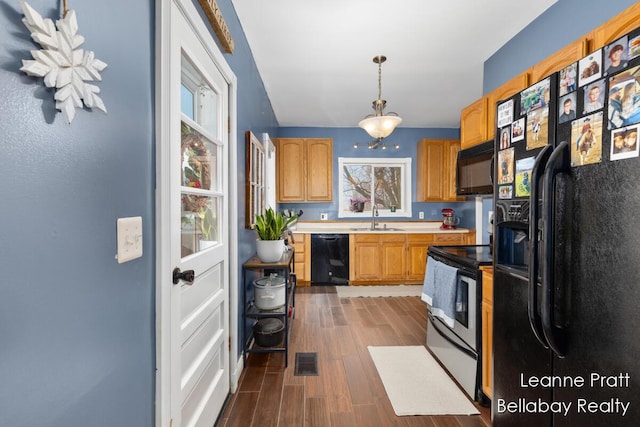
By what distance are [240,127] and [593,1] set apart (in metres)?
2.31

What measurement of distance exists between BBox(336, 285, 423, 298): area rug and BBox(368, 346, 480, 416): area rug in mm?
1554

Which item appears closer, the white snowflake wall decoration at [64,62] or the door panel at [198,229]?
the white snowflake wall decoration at [64,62]

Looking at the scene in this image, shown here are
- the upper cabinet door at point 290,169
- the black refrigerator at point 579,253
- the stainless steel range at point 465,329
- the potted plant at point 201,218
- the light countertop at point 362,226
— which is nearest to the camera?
the black refrigerator at point 579,253

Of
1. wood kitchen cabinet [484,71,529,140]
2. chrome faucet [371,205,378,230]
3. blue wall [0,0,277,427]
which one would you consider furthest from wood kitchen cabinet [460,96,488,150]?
chrome faucet [371,205,378,230]

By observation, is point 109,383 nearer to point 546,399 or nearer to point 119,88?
point 119,88

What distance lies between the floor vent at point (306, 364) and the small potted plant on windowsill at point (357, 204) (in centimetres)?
299

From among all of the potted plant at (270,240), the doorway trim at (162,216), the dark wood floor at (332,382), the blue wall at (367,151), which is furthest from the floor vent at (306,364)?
the blue wall at (367,151)

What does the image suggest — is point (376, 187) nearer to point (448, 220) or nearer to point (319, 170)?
point (319, 170)

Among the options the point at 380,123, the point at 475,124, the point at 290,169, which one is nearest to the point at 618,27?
the point at 475,124

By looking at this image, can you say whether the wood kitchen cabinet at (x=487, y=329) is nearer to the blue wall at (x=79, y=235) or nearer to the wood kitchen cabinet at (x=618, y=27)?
the wood kitchen cabinet at (x=618, y=27)

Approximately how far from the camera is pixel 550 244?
3.08 feet

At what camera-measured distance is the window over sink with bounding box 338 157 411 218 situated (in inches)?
199

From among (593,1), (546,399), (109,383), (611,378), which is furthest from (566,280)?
(593,1)

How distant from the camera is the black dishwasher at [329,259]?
4.45 meters
